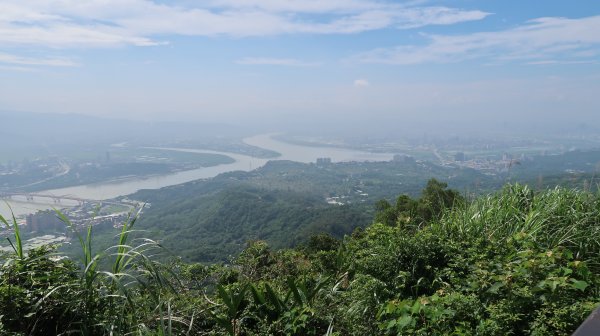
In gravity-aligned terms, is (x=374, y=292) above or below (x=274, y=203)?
above

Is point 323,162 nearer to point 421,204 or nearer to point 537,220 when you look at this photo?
point 421,204

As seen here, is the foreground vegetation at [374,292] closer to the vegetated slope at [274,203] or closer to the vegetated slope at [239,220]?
the vegetated slope at [274,203]

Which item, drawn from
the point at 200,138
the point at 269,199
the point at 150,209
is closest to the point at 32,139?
the point at 200,138

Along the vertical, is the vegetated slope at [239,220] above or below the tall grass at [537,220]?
below

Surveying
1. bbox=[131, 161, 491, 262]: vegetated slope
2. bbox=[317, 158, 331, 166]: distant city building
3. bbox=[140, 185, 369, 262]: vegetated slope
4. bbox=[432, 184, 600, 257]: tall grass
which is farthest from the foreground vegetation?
bbox=[317, 158, 331, 166]: distant city building

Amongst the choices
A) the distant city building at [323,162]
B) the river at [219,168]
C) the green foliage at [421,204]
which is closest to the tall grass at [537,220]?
the green foliage at [421,204]

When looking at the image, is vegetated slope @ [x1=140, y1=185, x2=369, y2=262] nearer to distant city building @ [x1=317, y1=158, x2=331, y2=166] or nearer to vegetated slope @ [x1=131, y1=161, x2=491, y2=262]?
vegetated slope @ [x1=131, y1=161, x2=491, y2=262]

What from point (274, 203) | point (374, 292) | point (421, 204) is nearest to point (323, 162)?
point (274, 203)
